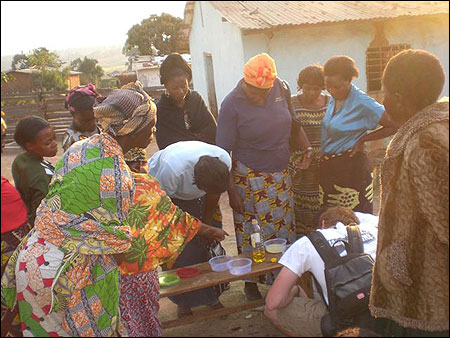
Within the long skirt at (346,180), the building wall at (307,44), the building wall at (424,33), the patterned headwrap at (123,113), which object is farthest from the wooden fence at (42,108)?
the patterned headwrap at (123,113)

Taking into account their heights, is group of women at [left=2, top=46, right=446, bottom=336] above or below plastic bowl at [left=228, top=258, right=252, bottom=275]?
above

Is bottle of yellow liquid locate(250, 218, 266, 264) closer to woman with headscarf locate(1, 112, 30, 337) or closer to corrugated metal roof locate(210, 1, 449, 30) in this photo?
woman with headscarf locate(1, 112, 30, 337)

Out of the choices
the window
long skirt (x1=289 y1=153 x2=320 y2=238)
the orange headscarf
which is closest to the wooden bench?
long skirt (x1=289 y1=153 x2=320 y2=238)

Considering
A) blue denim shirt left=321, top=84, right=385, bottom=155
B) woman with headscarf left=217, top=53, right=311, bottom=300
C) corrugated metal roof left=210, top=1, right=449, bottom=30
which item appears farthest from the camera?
corrugated metal roof left=210, top=1, right=449, bottom=30

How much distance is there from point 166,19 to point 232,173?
1637 centimetres

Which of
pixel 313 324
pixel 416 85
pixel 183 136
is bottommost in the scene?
pixel 313 324

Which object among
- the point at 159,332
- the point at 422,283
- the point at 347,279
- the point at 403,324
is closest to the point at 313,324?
the point at 347,279

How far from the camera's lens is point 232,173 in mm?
4059

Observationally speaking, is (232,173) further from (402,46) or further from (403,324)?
(402,46)

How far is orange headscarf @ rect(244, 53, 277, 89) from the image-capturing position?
371 centimetres

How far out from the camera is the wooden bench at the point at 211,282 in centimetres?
342

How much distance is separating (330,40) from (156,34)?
382 inches

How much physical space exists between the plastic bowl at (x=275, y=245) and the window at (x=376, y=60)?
7.65m

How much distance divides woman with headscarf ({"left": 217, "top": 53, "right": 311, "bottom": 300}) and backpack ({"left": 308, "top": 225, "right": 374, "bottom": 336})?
1476 mm
